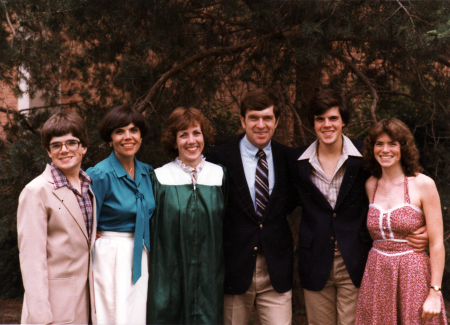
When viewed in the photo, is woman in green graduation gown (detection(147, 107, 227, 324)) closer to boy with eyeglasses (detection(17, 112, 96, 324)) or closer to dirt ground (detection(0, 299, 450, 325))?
boy with eyeglasses (detection(17, 112, 96, 324))

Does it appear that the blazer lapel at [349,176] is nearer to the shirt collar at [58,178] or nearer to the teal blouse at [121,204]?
the teal blouse at [121,204]

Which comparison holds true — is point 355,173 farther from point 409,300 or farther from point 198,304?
point 198,304

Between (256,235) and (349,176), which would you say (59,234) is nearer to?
(256,235)

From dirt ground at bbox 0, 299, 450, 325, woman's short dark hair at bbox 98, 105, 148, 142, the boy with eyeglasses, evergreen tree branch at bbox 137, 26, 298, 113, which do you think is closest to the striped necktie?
woman's short dark hair at bbox 98, 105, 148, 142

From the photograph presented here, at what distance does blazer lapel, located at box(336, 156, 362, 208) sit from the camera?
10.2 feet

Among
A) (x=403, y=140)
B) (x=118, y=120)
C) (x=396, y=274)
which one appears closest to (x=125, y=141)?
(x=118, y=120)

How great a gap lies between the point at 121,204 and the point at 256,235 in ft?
3.09

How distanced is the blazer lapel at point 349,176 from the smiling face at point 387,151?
178 millimetres

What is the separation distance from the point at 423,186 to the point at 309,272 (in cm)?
93

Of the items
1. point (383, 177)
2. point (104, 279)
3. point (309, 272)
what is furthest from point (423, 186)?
point (104, 279)

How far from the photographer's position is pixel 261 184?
10.7ft

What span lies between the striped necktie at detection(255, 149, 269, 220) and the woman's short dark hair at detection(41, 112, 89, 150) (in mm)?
1201

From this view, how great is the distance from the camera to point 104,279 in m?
Answer: 2.80

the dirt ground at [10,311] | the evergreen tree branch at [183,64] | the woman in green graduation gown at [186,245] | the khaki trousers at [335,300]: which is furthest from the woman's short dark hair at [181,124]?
the dirt ground at [10,311]
